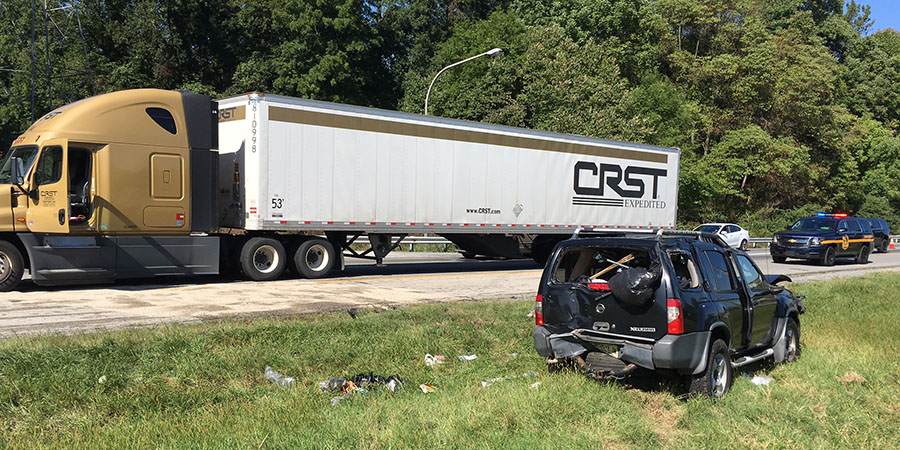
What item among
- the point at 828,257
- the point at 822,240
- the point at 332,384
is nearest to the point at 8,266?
the point at 332,384

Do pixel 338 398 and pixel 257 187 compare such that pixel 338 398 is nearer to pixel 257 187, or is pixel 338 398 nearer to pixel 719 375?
pixel 719 375

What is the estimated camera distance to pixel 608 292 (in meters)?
6.79

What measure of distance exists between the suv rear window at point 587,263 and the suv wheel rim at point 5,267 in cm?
1050

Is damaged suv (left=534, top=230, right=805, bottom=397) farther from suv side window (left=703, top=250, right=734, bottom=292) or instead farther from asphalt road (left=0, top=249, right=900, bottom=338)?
asphalt road (left=0, top=249, right=900, bottom=338)

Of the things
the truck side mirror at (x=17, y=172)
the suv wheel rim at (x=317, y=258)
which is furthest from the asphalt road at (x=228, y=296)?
the truck side mirror at (x=17, y=172)

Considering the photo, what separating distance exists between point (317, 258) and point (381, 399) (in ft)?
35.7

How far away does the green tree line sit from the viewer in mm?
40094

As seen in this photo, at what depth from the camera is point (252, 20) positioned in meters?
44.9

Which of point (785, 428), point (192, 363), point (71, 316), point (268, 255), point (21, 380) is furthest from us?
point (268, 255)

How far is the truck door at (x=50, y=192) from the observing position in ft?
42.5

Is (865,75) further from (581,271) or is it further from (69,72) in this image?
(581,271)

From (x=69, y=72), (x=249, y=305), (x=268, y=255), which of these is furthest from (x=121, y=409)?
(x=69, y=72)

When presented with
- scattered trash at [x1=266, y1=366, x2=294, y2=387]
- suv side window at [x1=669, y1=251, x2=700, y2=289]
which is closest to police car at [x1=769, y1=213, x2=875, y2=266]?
suv side window at [x1=669, y1=251, x2=700, y2=289]

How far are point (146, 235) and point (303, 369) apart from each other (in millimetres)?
8167
